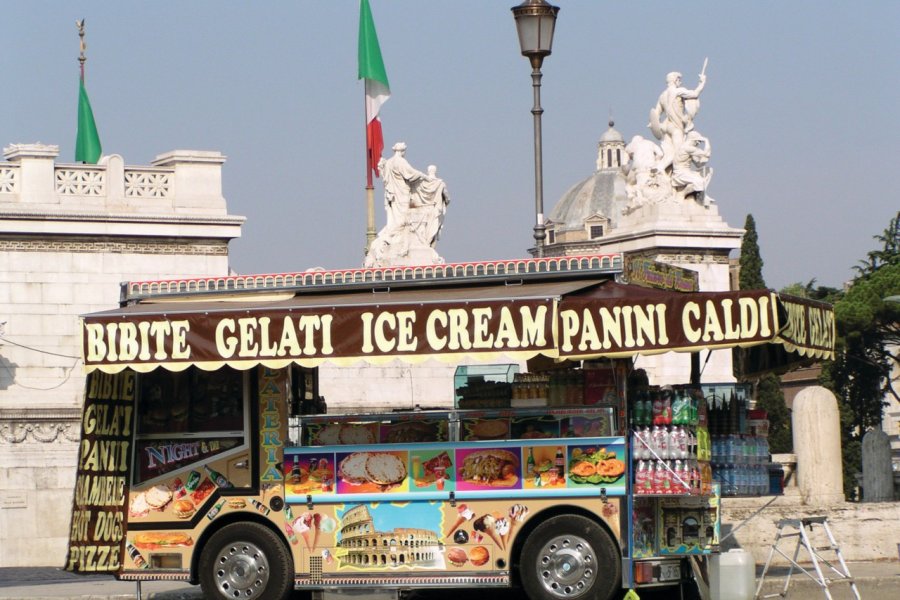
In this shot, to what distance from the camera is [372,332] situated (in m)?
14.1

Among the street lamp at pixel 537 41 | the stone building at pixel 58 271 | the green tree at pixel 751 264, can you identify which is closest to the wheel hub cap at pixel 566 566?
the street lamp at pixel 537 41

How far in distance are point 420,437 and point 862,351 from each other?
121 feet

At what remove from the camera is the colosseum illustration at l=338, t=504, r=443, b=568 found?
1436 cm

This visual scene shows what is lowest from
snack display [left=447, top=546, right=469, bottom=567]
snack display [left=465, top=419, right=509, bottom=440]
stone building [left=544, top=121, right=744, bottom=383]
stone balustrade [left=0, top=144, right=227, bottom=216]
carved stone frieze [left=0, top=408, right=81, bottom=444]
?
snack display [left=447, top=546, right=469, bottom=567]

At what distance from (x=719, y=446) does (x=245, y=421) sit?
408cm

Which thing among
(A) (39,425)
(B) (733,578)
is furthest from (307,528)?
(A) (39,425)

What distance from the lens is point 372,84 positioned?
1378 inches

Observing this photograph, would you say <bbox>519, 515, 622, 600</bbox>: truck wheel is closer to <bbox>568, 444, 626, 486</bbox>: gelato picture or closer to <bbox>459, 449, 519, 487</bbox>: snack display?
<bbox>568, 444, 626, 486</bbox>: gelato picture

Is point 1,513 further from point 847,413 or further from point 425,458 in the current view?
point 847,413

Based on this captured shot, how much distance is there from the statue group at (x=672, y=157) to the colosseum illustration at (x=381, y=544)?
50.0 ft

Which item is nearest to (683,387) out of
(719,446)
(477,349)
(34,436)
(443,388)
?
(719,446)

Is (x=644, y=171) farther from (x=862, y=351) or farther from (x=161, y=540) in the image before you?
(x=862, y=351)

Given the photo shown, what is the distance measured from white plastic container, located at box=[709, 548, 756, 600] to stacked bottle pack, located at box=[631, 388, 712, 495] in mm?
610

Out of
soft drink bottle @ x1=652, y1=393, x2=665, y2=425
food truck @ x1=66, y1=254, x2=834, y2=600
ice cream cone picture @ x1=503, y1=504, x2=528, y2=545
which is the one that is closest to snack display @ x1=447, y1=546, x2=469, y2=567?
food truck @ x1=66, y1=254, x2=834, y2=600
